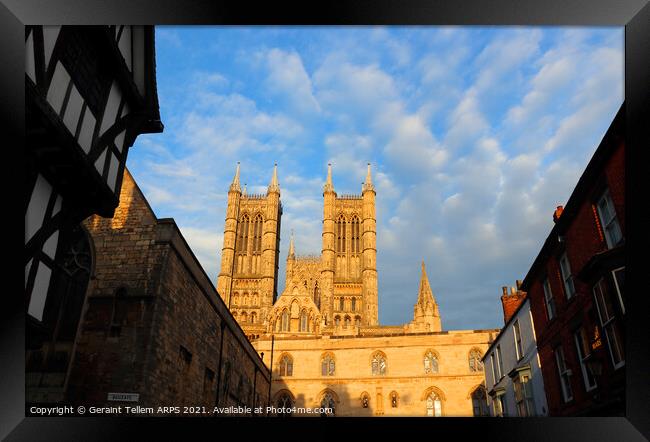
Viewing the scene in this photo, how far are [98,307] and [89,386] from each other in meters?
1.94

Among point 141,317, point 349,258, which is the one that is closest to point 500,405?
point 141,317

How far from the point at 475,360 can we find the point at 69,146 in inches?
1357

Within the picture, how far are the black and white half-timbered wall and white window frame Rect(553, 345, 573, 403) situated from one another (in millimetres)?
12969

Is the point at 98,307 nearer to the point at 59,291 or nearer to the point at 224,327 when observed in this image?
the point at 59,291

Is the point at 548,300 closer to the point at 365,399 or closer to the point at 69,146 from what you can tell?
the point at 69,146

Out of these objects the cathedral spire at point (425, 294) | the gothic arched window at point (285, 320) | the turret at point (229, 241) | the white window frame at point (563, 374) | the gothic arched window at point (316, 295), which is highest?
the turret at point (229, 241)

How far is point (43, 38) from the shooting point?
807cm

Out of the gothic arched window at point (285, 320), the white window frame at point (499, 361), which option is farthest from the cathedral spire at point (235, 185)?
the white window frame at point (499, 361)

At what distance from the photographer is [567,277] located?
1408 centimetres

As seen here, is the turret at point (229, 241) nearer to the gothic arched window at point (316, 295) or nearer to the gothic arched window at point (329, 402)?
the gothic arched window at point (316, 295)

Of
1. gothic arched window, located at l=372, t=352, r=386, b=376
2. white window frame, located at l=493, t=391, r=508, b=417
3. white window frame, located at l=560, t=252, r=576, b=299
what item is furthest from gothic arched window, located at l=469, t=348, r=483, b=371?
white window frame, located at l=560, t=252, r=576, b=299

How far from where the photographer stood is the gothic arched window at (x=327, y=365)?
125 ft
